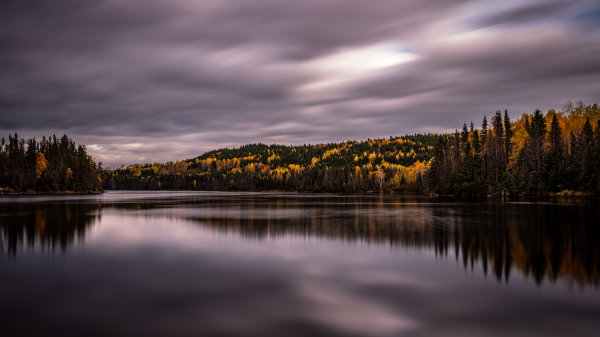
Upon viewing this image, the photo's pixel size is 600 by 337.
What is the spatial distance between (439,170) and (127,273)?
96.2m

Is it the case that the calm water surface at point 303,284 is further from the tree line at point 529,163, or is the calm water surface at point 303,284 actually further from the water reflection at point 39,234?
the tree line at point 529,163

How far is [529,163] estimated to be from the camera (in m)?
67.6

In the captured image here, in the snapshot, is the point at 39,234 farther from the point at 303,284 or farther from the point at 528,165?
the point at 528,165

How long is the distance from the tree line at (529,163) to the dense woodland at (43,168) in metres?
113

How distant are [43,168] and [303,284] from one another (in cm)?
12623

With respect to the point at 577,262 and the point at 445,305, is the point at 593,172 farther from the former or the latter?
the point at 445,305

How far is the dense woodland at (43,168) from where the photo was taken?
10188 centimetres

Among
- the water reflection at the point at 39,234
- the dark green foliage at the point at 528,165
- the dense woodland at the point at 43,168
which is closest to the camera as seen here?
the water reflection at the point at 39,234

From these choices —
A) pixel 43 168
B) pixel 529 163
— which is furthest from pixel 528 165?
pixel 43 168

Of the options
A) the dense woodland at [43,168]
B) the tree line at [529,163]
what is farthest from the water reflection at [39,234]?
the dense woodland at [43,168]

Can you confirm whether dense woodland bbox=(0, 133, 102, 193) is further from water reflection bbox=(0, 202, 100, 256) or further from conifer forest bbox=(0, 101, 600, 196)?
water reflection bbox=(0, 202, 100, 256)

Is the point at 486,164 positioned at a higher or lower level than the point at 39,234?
higher

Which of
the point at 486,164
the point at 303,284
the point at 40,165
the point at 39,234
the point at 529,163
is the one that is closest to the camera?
the point at 303,284

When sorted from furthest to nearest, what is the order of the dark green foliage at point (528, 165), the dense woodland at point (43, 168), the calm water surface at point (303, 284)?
the dense woodland at point (43, 168) < the dark green foliage at point (528, 165) < the calm water surface at point (303, 284)
